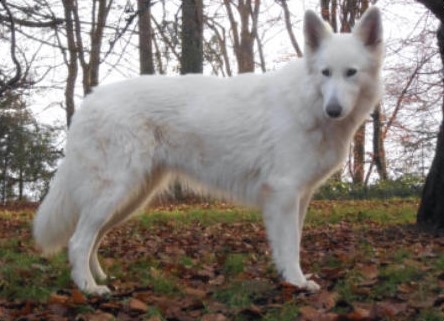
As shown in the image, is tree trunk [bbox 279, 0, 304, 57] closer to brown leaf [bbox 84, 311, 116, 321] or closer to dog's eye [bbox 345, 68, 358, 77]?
dog's eye [bbox 345, 68, 358, 77]

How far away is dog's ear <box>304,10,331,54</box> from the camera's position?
459 cm

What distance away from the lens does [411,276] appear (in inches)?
173

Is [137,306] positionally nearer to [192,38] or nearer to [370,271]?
[370,271]

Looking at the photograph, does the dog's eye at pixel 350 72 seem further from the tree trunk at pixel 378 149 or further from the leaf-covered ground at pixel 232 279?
the tree trunk at pixel 378 149

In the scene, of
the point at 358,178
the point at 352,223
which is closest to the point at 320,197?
the point at 358,178

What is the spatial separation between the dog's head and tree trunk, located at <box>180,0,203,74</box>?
9153mm

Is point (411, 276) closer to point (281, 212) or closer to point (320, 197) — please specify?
point (281, 212)

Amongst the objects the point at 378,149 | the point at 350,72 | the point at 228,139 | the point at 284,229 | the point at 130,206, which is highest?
the point at 350,72

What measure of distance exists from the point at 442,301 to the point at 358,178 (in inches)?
797

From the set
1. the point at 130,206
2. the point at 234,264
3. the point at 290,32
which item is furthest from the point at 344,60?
the point at 290,32

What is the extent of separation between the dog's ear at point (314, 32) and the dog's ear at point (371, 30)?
24cm

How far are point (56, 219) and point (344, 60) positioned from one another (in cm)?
248

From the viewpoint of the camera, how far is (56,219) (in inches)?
192

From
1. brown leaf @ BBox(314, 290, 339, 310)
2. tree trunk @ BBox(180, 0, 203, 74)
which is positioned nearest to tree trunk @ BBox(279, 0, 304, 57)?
tree trunk @ BBox(180, 0, 203, 74)
